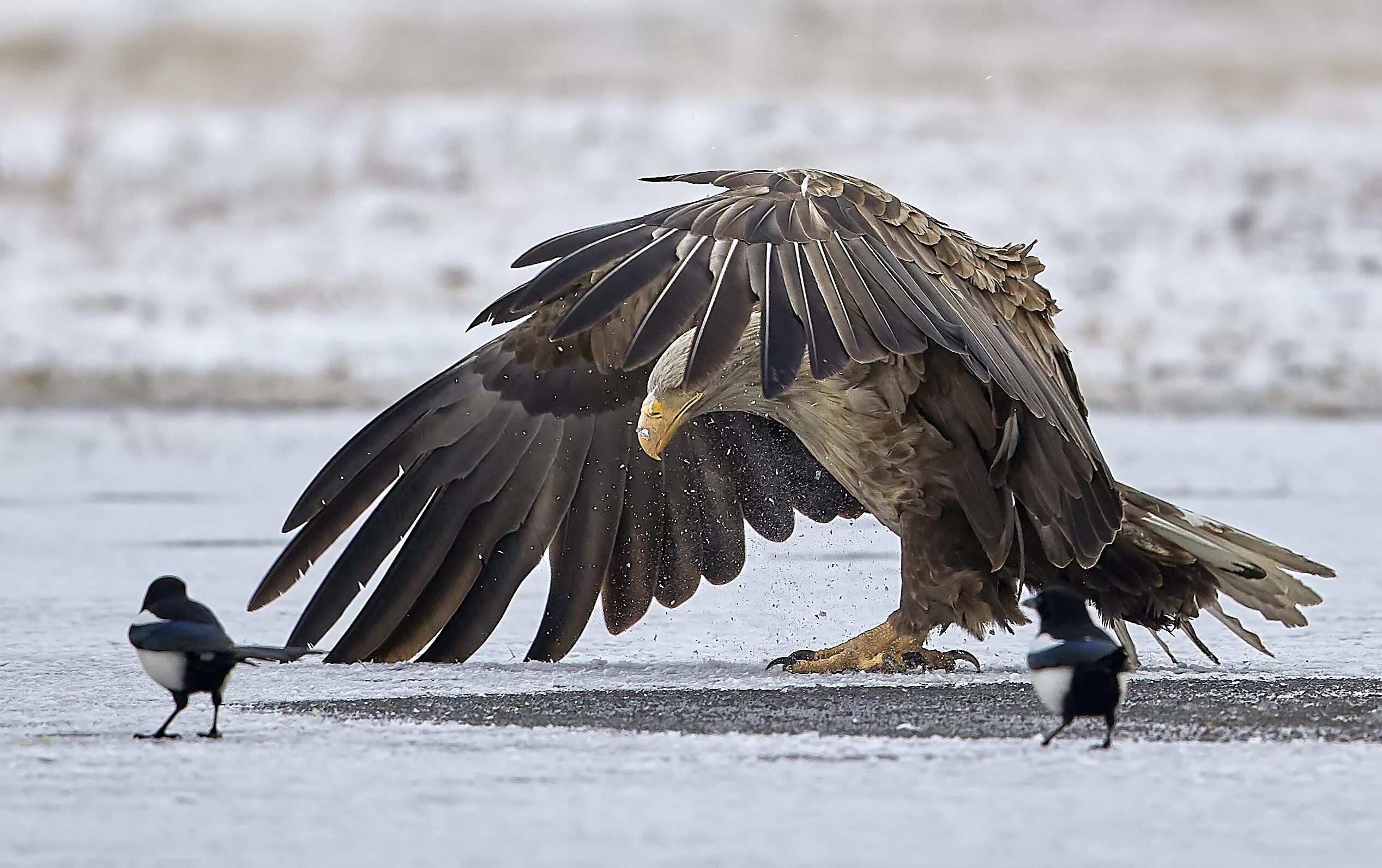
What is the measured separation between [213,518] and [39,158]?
11706mm

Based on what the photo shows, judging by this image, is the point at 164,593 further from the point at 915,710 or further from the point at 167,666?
the point at 915,710

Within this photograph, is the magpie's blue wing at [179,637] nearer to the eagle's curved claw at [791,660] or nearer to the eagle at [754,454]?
the eagle at [754,454]

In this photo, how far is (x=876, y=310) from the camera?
393cm

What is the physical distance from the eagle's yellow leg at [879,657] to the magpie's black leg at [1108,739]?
3.67ft

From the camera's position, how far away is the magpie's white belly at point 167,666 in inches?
144

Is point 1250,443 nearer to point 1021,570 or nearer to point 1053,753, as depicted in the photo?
point 1021,570

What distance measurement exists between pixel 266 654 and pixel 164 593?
0.23m

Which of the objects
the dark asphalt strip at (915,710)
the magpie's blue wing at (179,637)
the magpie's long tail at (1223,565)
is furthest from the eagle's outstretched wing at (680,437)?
the magpie's blue wing at (179,637)

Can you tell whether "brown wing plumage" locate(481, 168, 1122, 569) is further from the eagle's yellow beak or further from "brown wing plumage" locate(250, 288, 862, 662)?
"brown wing plumage" locate(250, 288, 862, 662)

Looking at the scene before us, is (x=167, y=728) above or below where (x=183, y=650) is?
below

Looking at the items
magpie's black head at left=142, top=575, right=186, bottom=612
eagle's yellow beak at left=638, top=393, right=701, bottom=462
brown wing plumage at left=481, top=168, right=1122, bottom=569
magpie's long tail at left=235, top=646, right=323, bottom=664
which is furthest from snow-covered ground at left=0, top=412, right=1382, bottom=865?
eagle's yellow beak at left=638, top=393, right=701, bottom=462

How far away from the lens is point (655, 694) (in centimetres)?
425

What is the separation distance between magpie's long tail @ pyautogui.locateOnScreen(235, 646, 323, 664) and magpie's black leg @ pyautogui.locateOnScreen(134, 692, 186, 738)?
0.13 metres

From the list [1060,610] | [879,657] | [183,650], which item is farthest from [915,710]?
[183,650]
